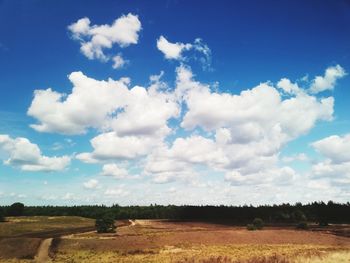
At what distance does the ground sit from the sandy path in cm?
80

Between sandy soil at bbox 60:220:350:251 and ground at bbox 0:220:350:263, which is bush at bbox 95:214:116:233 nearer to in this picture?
sandy soil at bbox 60:220:350:251

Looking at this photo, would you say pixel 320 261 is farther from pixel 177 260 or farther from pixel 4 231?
pixel 4 231

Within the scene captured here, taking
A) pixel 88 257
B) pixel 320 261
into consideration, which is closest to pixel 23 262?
pixel 88 257

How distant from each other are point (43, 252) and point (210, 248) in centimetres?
2466

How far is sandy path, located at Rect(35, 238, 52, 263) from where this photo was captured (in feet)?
180

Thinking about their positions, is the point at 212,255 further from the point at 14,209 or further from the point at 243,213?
the point at 14,209

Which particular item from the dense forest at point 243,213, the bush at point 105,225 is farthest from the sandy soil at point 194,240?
the dense forest at point 243,213

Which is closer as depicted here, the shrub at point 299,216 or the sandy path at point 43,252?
the sandy path at point 43,252

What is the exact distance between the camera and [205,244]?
2756 inches

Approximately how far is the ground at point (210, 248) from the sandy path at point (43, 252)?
799mm

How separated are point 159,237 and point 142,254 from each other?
1675cm

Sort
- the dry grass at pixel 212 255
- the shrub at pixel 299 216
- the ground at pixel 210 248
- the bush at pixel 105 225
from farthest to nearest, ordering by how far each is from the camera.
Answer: the shrub at pixel 299 216, the bush at pixel 105 225, the ground at pixel 210 248, the dry grass at pixel 212 255

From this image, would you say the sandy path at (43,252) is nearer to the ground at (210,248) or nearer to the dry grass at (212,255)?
the ground at (210,248)

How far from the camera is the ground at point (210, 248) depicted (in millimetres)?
52281
